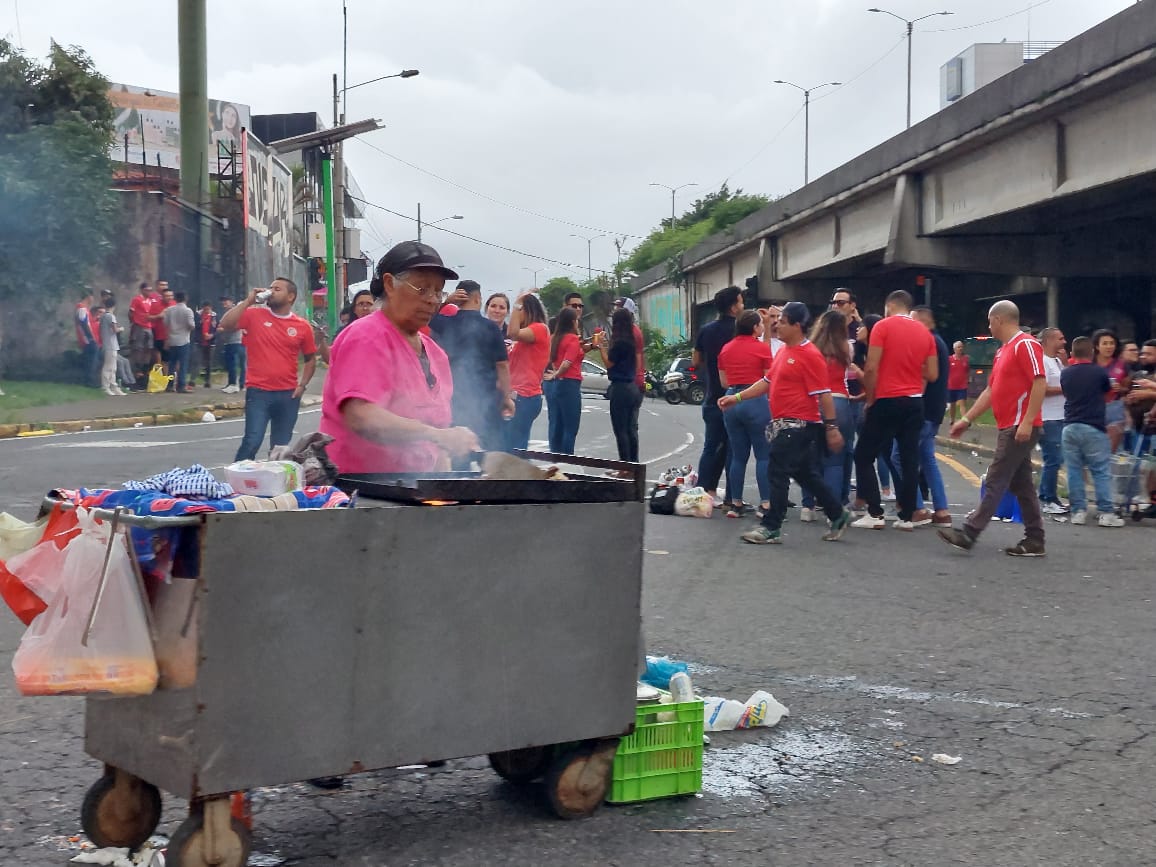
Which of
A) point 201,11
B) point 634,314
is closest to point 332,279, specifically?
point 201,11

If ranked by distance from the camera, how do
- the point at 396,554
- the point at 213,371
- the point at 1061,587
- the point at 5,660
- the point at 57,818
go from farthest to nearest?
1. the point at 213,371
2. the point at 1061,587
3. the point at 5,660
4. the point at 57,818
5. the point at 396,554

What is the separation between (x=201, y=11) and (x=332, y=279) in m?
10.6

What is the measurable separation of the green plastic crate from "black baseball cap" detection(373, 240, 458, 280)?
1570mm

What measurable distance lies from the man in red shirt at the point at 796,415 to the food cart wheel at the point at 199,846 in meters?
6.82

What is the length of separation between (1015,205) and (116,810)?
20997 mm

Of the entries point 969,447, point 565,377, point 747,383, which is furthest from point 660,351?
point 747,383

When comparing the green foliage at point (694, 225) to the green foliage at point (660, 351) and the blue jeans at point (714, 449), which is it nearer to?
the green foliage at point (660, 351)

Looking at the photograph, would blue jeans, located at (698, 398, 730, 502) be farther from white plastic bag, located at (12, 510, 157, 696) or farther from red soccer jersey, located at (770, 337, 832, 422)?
white plastic bag, located at (12, 510, 157, 696)

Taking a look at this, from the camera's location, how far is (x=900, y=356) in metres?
10.5

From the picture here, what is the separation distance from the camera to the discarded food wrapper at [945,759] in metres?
4.73

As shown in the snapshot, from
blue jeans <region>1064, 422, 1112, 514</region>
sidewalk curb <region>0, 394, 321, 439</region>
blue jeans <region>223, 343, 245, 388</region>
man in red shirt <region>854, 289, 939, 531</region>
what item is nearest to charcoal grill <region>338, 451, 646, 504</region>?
man in red shirt <region>854, 289, 939, 531</region>

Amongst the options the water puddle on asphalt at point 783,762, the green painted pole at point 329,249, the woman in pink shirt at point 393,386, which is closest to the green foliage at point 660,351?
the green painted pole at point 329,249

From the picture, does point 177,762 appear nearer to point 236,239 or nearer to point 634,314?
point 634,314

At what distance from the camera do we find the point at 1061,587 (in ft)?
27.2
